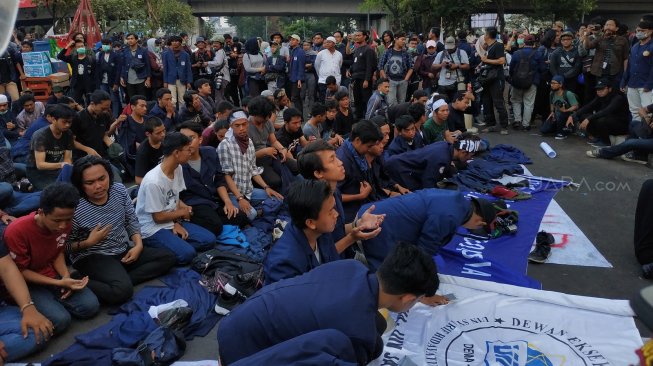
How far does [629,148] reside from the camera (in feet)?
21.9

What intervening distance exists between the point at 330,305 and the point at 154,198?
2595 millimetres

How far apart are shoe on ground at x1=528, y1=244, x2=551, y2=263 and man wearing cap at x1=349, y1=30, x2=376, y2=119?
214 inches

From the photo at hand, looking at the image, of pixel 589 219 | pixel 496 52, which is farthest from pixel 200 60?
pixel 589 219

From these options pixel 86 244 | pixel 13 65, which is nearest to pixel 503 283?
pixel 86 244

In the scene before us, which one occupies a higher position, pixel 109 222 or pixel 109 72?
pixel 109 72

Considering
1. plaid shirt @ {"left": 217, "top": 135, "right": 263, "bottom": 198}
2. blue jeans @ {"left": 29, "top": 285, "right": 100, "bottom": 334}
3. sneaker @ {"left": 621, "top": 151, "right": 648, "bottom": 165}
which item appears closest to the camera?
blue jeans @ {"left": 29, "top": 285, "right": 100, "bottom": 334}

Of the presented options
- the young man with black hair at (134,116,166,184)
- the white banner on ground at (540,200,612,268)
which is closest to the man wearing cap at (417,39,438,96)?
the white banner on ground at (540,200,612,268)

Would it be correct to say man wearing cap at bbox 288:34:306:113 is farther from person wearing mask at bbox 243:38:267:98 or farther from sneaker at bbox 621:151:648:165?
sneaker at bbox 621:151:648:165

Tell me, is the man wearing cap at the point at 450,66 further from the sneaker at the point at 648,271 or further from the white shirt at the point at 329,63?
the sneaker at the point at 648,271

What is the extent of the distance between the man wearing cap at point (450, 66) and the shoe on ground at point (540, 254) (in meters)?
4.87

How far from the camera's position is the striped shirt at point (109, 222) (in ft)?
11.7

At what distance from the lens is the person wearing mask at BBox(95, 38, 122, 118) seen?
9250 mm

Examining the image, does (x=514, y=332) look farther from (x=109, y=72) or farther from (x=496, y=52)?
(x=109, y=72)

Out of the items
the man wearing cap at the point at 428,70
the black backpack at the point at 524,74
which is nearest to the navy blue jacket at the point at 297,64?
the man wearing cap at the point at 428,70
